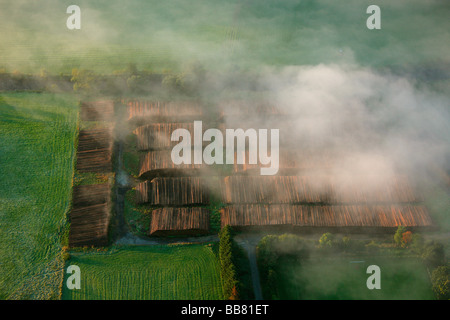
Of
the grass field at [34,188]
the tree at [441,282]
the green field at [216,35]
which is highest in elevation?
the green field at [216,35]

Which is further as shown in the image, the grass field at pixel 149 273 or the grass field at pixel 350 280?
the grass field at pixel 350 280

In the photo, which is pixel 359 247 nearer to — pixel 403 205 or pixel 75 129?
pixel 403 205

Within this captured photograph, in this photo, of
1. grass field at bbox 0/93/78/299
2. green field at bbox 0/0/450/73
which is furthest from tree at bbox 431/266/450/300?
grass field at bbox 0/93/78/299

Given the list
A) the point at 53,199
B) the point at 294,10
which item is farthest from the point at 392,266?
the point at 294,10

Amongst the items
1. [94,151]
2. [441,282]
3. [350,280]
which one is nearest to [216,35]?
[94,151]

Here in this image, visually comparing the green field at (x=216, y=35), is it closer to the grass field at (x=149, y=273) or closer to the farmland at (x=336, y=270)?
the grass field at (x=149, y=273)

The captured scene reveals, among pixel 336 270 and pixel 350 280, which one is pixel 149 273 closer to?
pixel 336 270

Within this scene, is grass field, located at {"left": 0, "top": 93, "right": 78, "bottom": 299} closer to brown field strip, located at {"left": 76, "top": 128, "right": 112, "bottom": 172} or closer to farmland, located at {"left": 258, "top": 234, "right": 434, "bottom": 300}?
brown field strip, located at {"left": 76, "top": 128, "right": 112, "bottom": 172}

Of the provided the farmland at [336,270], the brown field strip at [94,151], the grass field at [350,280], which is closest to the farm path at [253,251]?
the farmland at [336,270]
